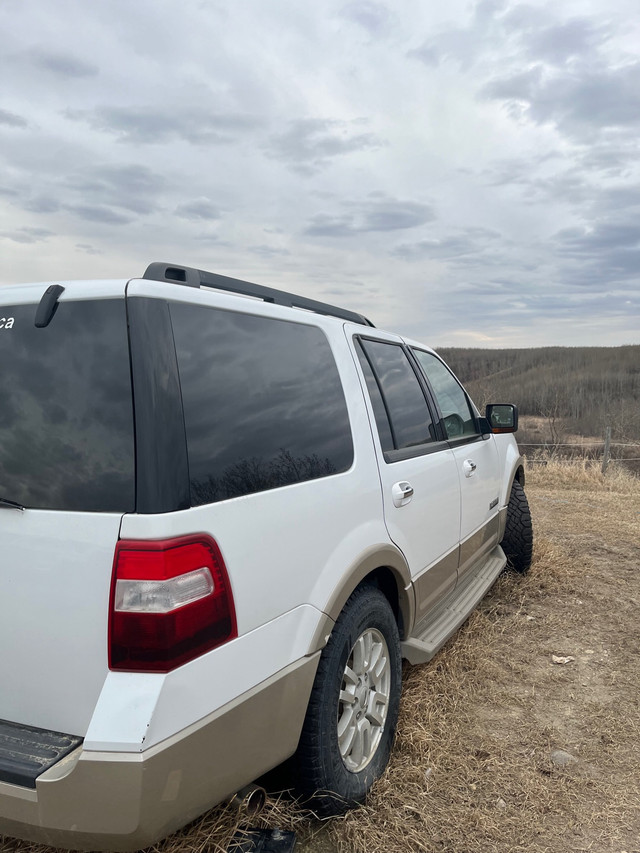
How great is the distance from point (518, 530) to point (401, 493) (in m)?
2.76

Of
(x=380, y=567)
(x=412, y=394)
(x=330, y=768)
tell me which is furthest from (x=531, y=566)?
(x=330, y=768)

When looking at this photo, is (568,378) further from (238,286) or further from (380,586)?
(238,286)

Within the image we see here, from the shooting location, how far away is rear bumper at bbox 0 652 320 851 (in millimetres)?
1464

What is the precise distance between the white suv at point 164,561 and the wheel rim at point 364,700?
20 millimetres

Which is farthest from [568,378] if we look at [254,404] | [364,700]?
[254,404]

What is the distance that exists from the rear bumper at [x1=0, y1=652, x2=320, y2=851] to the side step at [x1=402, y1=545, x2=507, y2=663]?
4.31ft

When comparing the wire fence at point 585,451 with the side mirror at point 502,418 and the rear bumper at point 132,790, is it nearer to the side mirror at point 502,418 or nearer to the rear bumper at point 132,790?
the side mirror at point 502,418

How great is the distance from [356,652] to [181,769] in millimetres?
954

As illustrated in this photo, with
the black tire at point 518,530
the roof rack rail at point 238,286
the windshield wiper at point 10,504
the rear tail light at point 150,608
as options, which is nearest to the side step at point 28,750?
the rear tail light at point 150,608

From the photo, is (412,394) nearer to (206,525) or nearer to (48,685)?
(206,525)

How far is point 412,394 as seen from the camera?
3328mm

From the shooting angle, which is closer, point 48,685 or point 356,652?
point 48,685

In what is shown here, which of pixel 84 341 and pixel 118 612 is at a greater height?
pixel 84 341

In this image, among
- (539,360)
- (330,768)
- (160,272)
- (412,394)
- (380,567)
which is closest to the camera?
(160,272)
